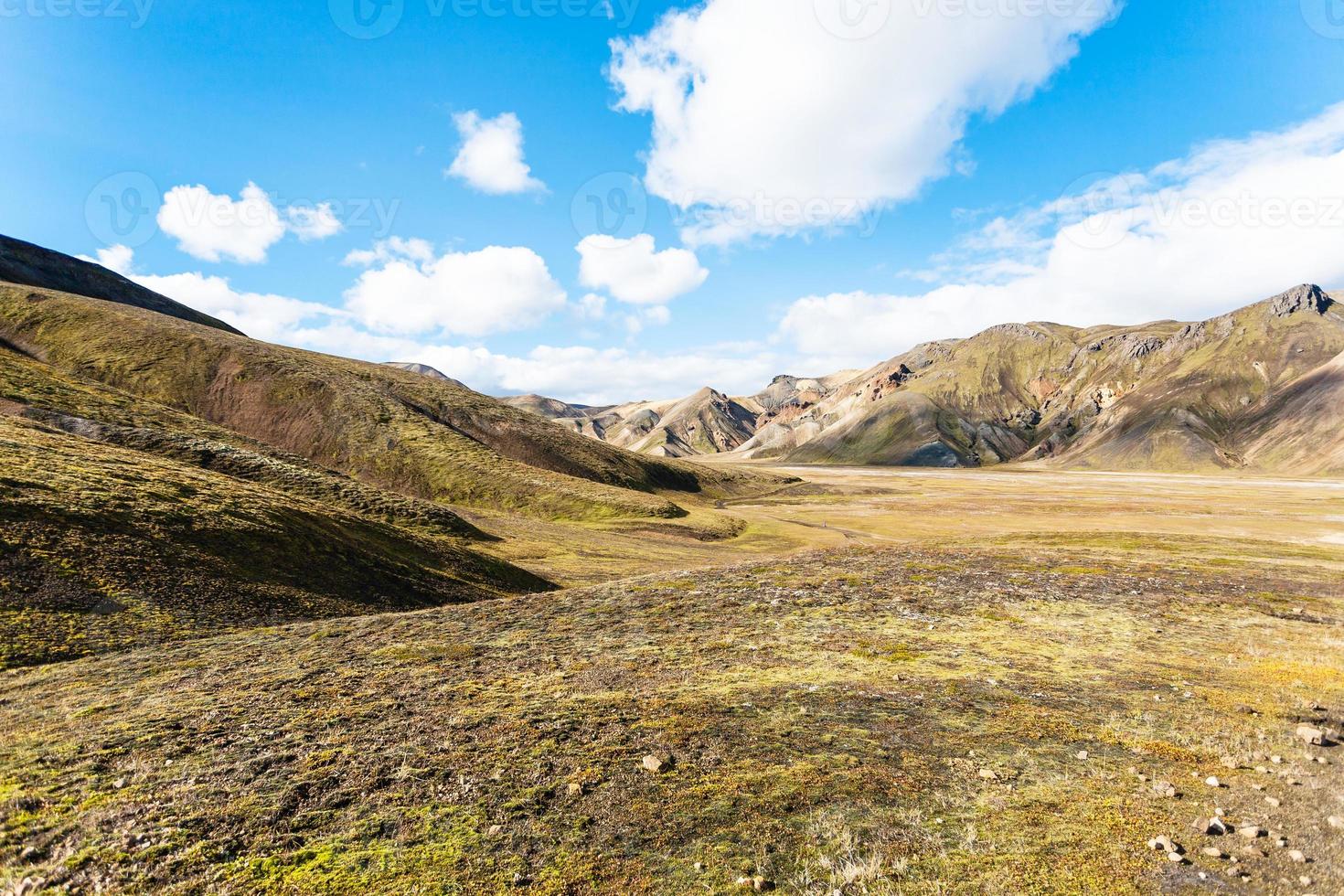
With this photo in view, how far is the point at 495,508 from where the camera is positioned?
271ft

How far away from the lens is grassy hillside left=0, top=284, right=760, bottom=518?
3305 inches

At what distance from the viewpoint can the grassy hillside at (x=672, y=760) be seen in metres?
6.85

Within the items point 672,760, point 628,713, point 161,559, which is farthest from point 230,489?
point 672,760

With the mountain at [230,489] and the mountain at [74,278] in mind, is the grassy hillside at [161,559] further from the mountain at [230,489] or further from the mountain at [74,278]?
the mountain at [74,278]

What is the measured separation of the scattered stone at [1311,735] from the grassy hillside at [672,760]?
42 centimetres

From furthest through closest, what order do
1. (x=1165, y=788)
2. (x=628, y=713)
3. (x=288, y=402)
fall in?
1. (x=288, y=402)
2. (x=628, y=713)
3. (x=1165, y=788)

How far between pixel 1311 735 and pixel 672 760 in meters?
12.3

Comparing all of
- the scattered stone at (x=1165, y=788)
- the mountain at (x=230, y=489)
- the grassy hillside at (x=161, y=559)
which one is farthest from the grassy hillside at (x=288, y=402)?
the scattered stone at (x=1165, y=788)

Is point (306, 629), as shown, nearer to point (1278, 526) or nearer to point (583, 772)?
point (583, 772)

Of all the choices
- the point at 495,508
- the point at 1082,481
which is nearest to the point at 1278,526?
the point at 495,508

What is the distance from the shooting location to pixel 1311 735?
10.6 m

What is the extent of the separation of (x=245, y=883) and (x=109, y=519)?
23.8 m

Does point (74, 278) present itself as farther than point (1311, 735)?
Yes

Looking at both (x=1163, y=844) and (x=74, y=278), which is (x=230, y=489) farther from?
(x=74, y=278)
